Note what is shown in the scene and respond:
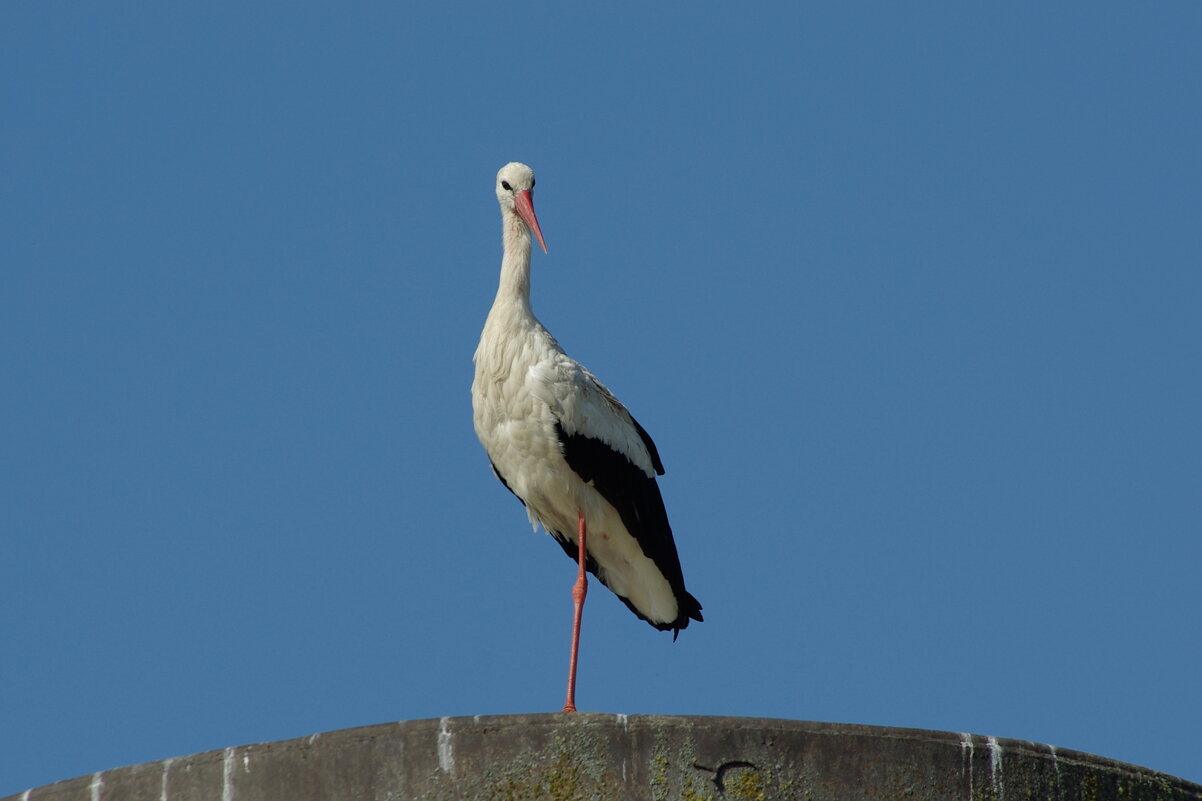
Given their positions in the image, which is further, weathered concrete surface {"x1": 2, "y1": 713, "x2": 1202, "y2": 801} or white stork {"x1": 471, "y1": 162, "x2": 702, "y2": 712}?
white stork {"x1": 471, "y1": 162, "x2": 702, "y2": 712}

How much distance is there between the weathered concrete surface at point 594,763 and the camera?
6121 millimetres

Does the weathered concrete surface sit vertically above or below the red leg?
below

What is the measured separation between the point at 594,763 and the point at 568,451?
426 cm

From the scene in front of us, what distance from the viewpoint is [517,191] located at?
1114 cm

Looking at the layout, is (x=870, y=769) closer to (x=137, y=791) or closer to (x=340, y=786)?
(x=340, y=786)

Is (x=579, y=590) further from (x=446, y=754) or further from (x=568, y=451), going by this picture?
(x=446, y=754)

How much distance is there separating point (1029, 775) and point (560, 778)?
5.68 feet

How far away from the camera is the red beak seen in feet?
35.8

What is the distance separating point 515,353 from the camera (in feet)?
33.9

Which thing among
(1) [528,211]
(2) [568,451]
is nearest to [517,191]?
(1) [528,211]

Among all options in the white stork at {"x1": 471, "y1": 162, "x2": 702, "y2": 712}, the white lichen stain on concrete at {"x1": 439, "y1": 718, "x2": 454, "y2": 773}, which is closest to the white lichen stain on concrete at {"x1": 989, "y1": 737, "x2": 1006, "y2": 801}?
the white lichen stain on concrete at {"x1": 439, "y1": 718, "x2": 454, "y2": 773}

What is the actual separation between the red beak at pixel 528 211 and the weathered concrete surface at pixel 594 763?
514 centimetres

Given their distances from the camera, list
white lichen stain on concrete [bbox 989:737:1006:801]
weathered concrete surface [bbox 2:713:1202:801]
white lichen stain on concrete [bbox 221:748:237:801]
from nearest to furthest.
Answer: weathered concrete surface [bbox 2:713:1202:801] < white lichen stain on concrete [bbox 221:748:237:801] < white lichen stain on concrete [bbox 989:737:1006:801]

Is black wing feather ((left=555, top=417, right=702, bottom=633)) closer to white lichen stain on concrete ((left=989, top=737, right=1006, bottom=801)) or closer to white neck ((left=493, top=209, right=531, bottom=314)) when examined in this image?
Answer: white neck ((left=493, top=209, right=531, bottom=314))
